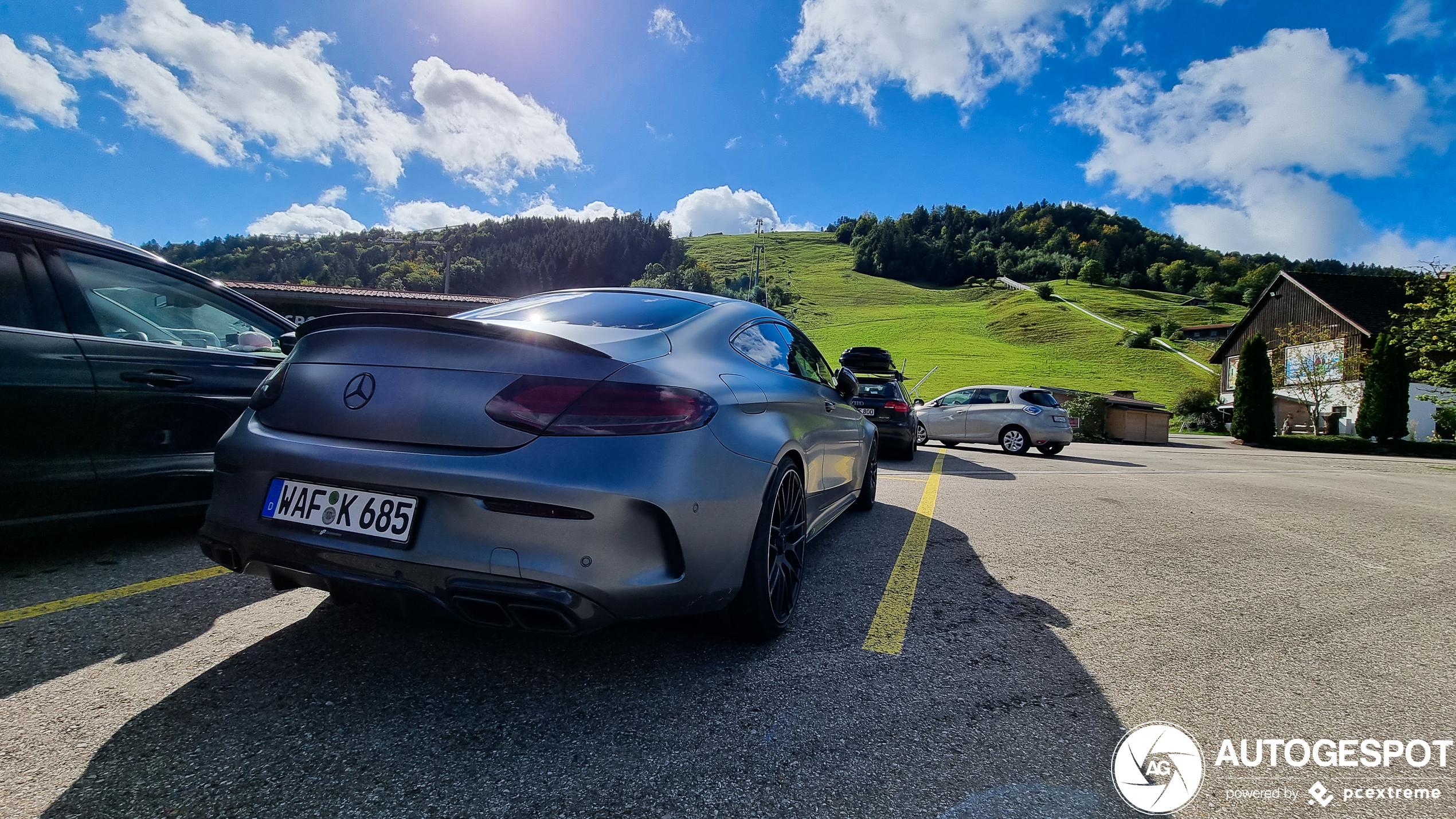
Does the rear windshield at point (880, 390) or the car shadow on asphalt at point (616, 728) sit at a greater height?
the rear windshield at point (880, 390)

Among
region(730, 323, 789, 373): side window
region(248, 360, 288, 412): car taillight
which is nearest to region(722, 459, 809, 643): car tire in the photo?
region(730, 323, 789, 373): side window

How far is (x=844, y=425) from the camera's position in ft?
13.5

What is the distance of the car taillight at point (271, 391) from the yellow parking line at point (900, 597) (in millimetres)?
2378

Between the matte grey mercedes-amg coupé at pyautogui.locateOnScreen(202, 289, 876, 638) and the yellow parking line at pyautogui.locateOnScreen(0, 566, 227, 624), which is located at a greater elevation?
the matte grey mercedes-amg coupé at pyautogui.locateOnScreen(202, 289, 876, 638)

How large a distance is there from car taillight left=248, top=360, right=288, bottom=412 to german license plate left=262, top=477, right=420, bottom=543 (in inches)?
13.7

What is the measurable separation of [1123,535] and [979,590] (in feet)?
7.94

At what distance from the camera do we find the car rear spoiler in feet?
6.93

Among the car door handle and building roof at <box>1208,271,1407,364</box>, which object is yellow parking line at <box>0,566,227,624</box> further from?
building roof at <box>1208,271,1407,364</box>

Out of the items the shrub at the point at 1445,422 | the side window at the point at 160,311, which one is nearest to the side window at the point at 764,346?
the side window at the point at 160,311

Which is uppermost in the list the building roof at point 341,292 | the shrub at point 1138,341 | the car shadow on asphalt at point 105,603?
the shrub at point 1138,341

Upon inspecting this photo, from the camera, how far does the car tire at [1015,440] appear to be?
15047mm

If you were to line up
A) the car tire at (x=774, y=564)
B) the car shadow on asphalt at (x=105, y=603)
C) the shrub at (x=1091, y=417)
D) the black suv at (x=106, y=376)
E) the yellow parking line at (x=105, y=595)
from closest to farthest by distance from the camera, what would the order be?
the car shadow on asphalt at (x=105, y=603), the car tire at (x=774, y=564), the yellow parking line at (x=105, y=595), the black suv at (x=106, y=376), the shrub at (x=1091, y=417)

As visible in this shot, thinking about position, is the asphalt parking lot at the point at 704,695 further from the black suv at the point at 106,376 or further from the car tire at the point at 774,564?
the black suv at the point at 106,376

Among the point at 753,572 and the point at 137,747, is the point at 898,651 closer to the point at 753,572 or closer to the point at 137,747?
the point at 753,572
